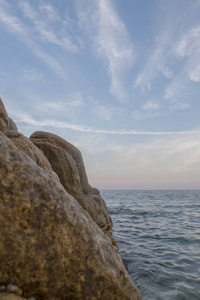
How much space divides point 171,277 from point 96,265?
5445 millimetres

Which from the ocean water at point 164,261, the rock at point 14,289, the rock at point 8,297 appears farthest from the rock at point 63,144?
the rock at point 8,297

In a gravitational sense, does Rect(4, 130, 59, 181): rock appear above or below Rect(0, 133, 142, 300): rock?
above

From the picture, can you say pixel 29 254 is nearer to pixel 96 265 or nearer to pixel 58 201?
pixel 58 201

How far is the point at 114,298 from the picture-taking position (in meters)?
3.02

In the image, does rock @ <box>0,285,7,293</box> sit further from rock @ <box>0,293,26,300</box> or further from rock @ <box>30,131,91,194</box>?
rock @ <box>30,131,91,194</box>

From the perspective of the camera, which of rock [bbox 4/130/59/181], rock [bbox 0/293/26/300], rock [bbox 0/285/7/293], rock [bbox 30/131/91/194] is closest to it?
rock [bbox 0/293/26/300]

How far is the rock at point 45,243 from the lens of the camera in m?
2.61

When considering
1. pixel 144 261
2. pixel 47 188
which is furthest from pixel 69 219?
pixel 144 261

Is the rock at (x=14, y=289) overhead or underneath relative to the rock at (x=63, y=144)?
underneath

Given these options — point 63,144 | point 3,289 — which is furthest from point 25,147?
point 63,144

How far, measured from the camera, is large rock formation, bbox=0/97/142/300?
260cm

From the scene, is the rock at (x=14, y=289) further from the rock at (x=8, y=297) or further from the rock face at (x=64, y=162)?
the rock face at (x=64, y=162)

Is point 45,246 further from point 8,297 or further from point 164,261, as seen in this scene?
point 164,261

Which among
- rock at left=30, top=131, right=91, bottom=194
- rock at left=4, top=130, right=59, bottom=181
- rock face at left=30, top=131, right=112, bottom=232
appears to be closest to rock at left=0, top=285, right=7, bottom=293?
rock at left=4, top=130, right=59, bottom=181
